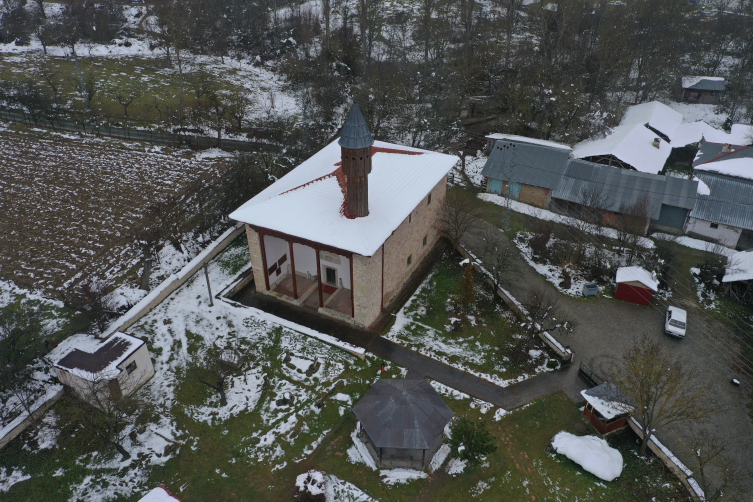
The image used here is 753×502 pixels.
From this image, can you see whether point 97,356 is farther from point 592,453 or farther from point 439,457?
point 592,453

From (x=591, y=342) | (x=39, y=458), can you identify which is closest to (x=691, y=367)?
(x=591, y=342)

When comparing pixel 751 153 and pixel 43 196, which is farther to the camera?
pixel 751 153

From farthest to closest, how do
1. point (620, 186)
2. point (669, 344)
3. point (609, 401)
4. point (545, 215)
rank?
point (545, 215)
point (620, 186)
point (669, 344)
point (609, 401)

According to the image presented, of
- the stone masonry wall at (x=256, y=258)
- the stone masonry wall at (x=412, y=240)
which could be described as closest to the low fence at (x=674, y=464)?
the stone masonry wall at (x=412, y=240)

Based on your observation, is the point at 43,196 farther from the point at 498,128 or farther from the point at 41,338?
the point at 498,128

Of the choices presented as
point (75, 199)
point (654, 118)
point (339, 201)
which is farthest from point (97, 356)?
point (654, 118)

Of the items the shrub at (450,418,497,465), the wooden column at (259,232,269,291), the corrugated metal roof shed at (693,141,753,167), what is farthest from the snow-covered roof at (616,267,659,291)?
the wooden column at (259,232,269,291)
